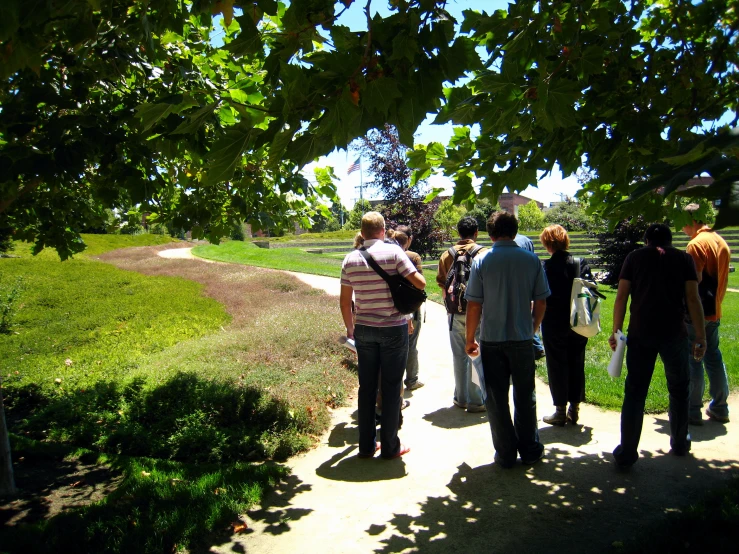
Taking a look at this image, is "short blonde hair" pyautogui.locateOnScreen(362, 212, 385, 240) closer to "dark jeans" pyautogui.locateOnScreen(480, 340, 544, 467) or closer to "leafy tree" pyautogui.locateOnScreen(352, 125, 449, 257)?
"dark jeans" pyautogui.locateOnScreen(480, 340, 544, 467)

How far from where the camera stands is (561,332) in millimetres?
4898

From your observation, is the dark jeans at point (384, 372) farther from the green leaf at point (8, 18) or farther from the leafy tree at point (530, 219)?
the leafy tree at point (530, 219)

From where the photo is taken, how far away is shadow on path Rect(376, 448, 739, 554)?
3.24m

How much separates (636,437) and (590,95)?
250 cm

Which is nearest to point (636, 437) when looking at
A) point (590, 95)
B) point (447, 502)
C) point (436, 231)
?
point (447, 502)

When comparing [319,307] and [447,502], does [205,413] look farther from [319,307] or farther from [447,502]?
[319,307]

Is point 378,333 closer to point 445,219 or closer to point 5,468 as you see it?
point 5,468

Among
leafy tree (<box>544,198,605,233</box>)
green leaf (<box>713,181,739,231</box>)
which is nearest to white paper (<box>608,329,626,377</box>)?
green leaf (<box>713,181,739,231</box>)

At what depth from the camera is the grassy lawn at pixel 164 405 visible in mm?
3502

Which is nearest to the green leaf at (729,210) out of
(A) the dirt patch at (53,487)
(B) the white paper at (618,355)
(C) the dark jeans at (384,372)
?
(C) the dark jeans at (384,372)

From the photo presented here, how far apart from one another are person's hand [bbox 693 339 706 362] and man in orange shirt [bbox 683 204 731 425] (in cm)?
33

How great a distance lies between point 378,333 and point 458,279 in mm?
1299

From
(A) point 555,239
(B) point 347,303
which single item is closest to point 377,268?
(B) point 347,303

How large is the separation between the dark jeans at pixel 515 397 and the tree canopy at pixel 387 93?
1196 mm
